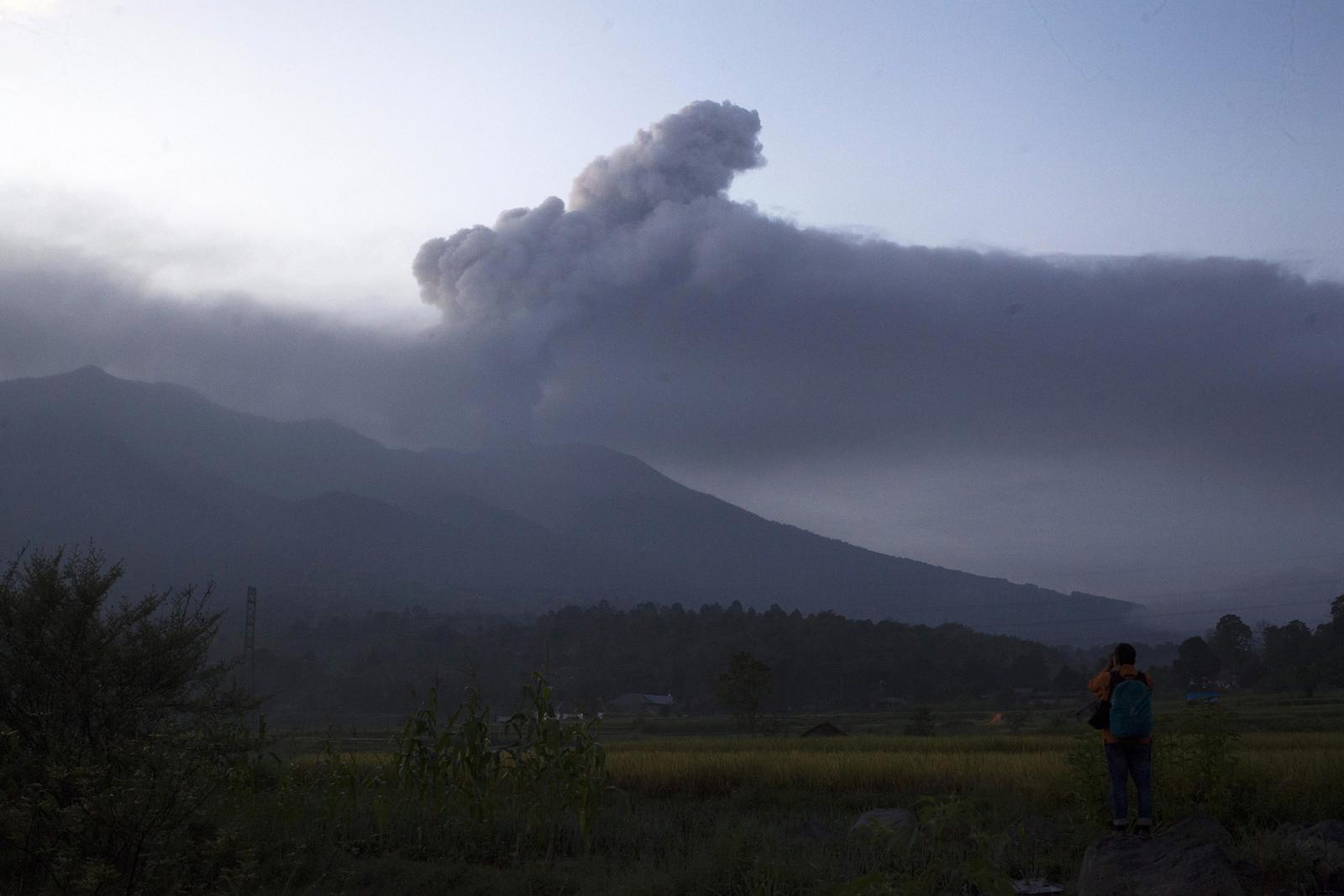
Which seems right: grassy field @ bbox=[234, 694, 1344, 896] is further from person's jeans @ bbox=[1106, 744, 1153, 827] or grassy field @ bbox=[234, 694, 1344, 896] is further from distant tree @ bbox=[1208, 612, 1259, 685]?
distant tree @ bbox=[1208, 612, 1259, 685]

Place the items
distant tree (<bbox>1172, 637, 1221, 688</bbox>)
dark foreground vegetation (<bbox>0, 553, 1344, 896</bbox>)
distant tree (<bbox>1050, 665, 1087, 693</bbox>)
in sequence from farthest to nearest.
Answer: distant tree (<bbox>1050, 665, 1087, 693</bbox>) → distant tree (<bbox>1172, 637, 1221, 688</bbox>) → dark foreground vegetation (<bbox>0, 553, 1344, 896</bbox>)

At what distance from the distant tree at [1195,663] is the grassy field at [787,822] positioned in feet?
211

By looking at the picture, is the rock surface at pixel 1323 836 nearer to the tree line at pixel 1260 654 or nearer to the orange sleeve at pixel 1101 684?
the orange sleeve at pixel 1101 684

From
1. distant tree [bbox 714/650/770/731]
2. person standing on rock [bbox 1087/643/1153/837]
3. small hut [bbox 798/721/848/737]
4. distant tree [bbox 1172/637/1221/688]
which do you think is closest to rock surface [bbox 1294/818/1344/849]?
person standing on rock [bbox 1087/643/1153/837]

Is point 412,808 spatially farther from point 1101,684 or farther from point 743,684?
point 743,684

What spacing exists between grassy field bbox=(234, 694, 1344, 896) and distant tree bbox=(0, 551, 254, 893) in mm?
977

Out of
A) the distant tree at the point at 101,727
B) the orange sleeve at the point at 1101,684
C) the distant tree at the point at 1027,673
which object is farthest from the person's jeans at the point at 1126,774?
the distant tree at the point at 1027,673

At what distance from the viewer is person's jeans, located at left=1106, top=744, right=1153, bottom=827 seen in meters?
9.68

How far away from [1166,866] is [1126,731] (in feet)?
6.46

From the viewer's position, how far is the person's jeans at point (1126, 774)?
9680 mm

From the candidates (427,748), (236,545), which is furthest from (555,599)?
(427,748)

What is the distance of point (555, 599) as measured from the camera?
193500 mm

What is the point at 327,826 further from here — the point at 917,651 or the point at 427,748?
the point at 917,651

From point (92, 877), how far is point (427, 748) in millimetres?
5851
